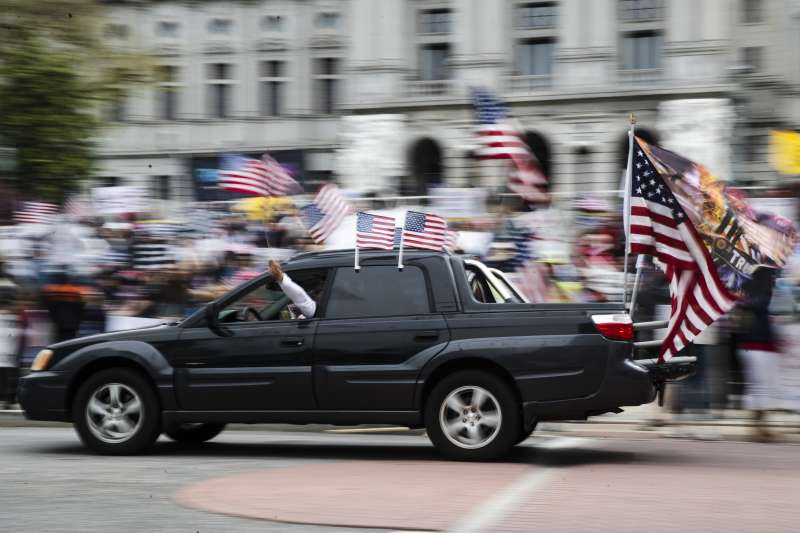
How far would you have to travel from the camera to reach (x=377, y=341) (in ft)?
36.6

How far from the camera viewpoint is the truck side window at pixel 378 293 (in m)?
11.3

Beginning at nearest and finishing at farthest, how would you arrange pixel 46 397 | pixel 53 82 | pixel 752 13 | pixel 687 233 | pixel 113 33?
1. pixel 46 397
2. pixel 687 233
3. pixel 53 82
4. pixel 113 33
5. pixel 752 13

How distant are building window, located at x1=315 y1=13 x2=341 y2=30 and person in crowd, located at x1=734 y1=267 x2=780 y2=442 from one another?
47379 mm

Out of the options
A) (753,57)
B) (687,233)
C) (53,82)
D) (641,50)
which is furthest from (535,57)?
(687,233)

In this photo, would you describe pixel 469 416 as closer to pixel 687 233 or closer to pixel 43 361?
pixel 687 233

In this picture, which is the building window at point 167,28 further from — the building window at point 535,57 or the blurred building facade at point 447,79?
the building window at point 535,57

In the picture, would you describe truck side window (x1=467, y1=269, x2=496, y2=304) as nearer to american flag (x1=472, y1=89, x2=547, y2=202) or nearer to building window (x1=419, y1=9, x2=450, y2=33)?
american flag (x1=472, y1=89, x2=547, y2=202)

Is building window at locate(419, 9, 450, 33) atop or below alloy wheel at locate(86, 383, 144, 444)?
atop

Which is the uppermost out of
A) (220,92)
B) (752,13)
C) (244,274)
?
(752,13)

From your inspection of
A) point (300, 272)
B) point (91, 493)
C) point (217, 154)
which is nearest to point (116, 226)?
point (300, 272)

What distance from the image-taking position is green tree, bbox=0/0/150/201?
104 feet

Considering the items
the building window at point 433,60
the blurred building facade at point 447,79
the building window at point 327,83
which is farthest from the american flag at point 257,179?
the building window at point 327,83

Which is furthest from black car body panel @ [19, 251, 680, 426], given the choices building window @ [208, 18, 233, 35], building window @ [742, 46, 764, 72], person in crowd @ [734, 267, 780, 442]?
building window @ [742, 46, 764, 72]

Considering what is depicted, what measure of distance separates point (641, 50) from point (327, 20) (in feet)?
57.4
